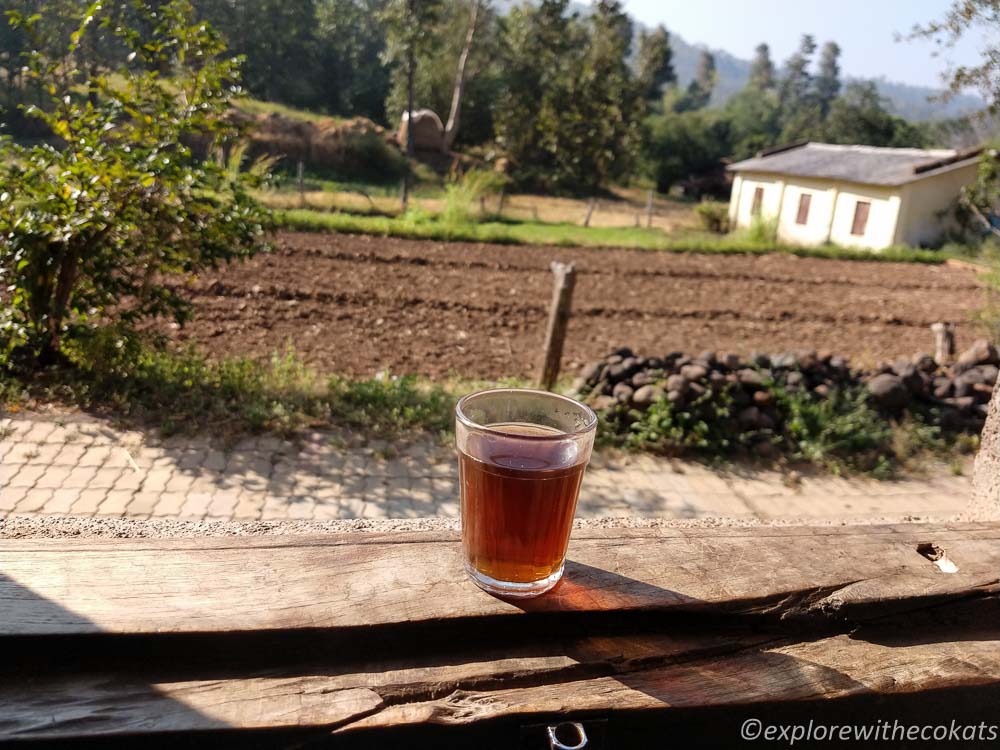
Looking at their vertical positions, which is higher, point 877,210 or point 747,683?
point 877,210

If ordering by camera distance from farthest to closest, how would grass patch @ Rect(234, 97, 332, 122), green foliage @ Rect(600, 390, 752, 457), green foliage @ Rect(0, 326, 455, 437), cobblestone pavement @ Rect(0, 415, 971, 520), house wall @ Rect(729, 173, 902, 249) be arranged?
grass patch @ Rect(234, 97, 332, 122) < house wall @ Rect(729, 173, 902, 249) < green foliage @ Rect(600, 390, 752, 457) < green foliage @ Rect(0, 326, 455, 437) < cobblestone pavement @ Rect(0, 415, 971, 520)

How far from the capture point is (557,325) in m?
5.64

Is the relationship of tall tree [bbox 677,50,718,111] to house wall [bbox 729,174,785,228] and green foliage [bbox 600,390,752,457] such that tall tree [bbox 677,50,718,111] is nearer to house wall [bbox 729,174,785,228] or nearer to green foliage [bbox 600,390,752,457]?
house wall [bbox 729,174,785,228]

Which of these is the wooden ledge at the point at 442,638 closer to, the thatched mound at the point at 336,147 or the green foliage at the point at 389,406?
the green foliage at the point at 389,406

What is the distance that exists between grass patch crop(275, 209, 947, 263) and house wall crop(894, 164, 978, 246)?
7.05 feet

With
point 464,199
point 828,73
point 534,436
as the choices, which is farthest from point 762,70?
point 534,436

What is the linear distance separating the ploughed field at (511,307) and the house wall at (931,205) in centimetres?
676

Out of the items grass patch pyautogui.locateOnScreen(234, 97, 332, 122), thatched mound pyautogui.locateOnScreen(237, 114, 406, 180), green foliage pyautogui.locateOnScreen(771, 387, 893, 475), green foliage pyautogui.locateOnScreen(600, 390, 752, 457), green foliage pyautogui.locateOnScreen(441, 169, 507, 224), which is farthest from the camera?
thatched mound pyautogui.locateOnScreen(237, 114, 406, 180)

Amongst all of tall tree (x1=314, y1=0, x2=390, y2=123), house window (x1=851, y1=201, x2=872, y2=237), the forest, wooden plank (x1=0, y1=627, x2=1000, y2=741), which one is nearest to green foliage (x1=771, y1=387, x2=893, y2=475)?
wooden plank (x1=0, y1=627, x2=1000, y2=741)

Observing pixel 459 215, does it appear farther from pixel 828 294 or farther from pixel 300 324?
pixel 300 324

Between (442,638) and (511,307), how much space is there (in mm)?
8499

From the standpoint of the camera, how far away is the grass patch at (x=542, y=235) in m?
14.4

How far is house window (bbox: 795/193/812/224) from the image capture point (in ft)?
79.2

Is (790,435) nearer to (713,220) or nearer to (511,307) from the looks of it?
(511,307)
